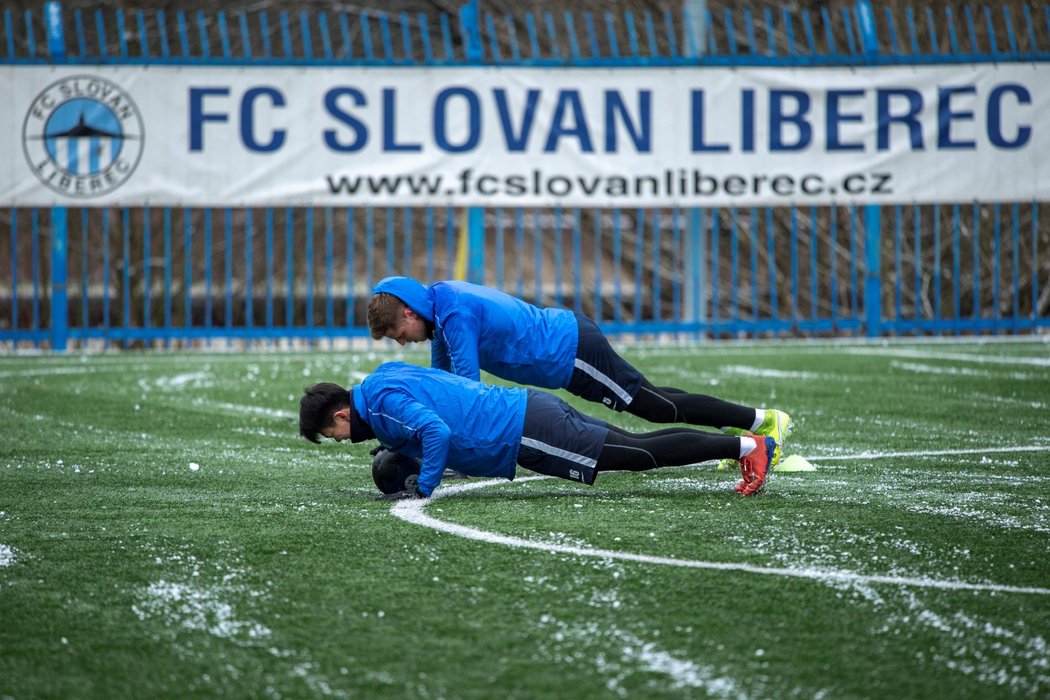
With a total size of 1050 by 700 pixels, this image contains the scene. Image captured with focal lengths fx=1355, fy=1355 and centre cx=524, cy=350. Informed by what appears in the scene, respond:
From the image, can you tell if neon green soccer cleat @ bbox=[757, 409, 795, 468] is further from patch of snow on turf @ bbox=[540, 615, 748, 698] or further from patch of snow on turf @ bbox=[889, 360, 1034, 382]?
patch of snow on turf @ bbox=[889, 360, 1034, 382]

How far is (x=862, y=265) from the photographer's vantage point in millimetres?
17891

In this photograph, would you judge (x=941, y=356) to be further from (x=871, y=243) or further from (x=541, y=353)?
(x=541, y=353)

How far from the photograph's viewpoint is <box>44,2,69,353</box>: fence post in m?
14.1

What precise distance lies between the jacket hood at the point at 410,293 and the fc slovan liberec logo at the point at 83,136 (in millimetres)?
8516

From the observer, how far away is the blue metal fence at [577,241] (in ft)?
47.0

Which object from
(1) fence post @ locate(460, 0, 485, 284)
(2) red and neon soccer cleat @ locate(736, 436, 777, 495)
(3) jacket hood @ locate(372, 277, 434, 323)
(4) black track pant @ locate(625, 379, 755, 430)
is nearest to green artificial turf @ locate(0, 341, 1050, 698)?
(2) red and neon soccer cleat @ locate(736, 436, 777, 495)

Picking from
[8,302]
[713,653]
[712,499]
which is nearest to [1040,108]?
[712,499]

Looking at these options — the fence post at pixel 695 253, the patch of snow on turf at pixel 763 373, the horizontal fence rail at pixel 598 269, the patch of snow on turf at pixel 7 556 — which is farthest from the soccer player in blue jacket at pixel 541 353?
the fence post at pixel 695 253

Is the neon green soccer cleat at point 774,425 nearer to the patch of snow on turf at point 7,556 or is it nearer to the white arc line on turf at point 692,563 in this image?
the white arc line on turf at point 692,563

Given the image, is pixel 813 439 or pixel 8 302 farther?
pixel 8 302

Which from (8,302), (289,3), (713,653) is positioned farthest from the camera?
(289,3)

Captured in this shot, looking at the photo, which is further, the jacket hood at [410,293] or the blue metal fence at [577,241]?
the blue metal fence at [577,241]

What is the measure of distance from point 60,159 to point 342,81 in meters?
3.03

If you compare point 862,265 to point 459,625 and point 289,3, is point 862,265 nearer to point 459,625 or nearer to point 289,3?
point 289,3
